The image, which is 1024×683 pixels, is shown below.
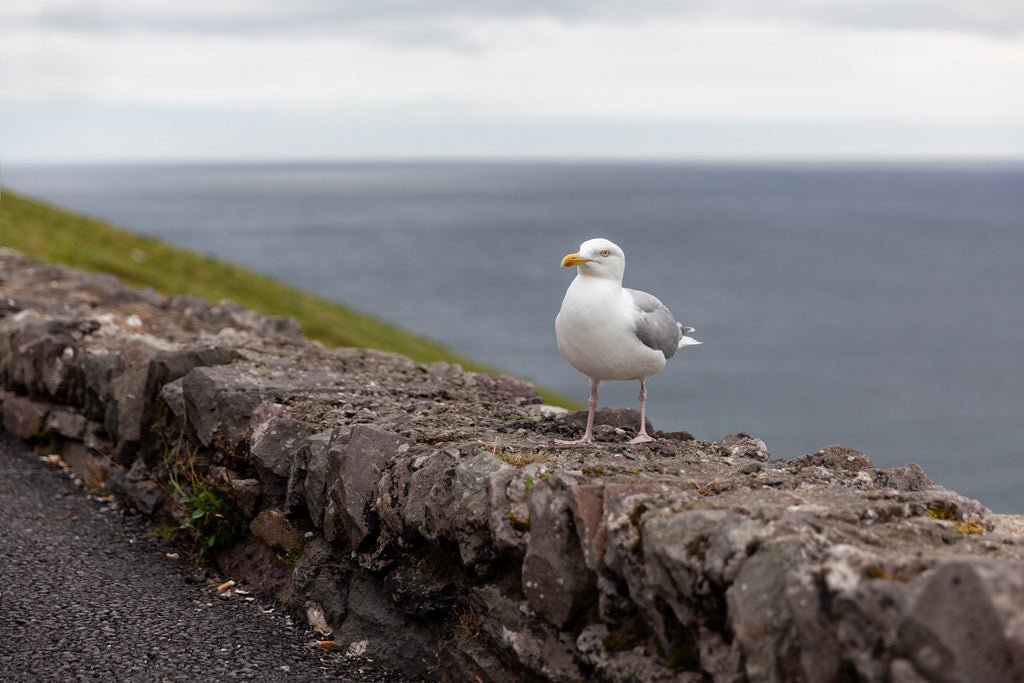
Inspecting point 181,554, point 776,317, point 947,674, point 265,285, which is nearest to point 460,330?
point 776,317

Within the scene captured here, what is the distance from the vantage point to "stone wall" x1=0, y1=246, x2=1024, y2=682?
5.18 meters

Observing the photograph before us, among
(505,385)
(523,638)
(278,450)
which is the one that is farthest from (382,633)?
(505,385)

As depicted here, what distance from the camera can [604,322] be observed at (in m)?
8.42

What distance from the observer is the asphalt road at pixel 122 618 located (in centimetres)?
805

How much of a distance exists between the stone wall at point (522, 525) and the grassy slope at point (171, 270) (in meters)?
14.4

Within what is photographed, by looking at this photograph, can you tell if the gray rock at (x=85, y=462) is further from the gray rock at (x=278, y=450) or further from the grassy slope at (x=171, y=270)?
the grassy slope at (x=171, y=270)

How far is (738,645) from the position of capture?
5.55 meters

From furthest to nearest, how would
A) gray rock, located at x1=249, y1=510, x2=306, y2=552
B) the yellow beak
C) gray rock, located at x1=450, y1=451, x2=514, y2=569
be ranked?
gray rock, located at x1=249, y1=510, x2=306, y2=552, the yellow beak, gray rock, located at x1=450, y1=451, x2=514, y2=569

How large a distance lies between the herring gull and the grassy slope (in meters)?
18.7

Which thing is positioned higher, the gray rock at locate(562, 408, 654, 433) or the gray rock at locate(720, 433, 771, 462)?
the gray rock at locate(720, 433, 771, 462)

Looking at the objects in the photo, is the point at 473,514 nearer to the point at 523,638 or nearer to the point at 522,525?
the point at 522,525

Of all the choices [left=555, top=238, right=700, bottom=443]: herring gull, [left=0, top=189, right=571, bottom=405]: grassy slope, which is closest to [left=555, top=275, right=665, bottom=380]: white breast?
[left=555, top=238, right=700, bottom=443]: herring gull

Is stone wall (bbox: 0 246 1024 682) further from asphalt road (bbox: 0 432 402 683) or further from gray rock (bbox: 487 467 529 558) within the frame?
asphalt road (bbox: 0 432 402 683)

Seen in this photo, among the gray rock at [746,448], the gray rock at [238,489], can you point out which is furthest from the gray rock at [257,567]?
the gray rock at [746,448]
